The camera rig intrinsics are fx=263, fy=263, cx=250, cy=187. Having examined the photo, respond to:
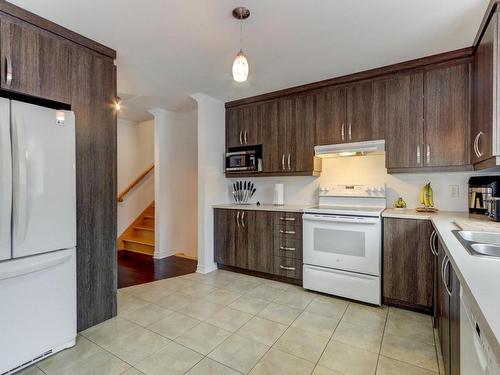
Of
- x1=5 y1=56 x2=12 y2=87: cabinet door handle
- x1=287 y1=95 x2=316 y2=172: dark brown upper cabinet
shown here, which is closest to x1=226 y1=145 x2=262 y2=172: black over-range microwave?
x1=287 y1=95 x2=316 y2=172: dark brown upper cabinet

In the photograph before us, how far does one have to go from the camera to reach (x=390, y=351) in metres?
1.85

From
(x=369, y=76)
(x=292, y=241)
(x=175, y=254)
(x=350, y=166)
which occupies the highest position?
(x=369, y=76)

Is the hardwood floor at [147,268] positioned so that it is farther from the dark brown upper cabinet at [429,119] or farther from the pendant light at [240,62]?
the dark brown upper cabinet at [429,119]

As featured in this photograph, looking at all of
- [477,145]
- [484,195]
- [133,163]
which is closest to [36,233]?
[477,145]

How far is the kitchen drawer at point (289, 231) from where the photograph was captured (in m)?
3.03

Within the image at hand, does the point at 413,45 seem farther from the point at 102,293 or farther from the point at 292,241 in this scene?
the point at 102,293

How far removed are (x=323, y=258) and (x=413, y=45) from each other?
2147 millimetres

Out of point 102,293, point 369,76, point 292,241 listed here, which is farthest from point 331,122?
point 102,293

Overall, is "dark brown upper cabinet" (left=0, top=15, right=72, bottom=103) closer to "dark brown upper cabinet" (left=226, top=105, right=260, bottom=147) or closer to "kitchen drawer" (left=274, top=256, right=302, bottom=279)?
"dark brown upper cabinet" (left=226, top=105, right=260, bottom=147)

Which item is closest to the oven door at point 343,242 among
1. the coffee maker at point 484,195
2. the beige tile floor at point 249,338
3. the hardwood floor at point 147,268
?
the beige tile floor at point 249,338

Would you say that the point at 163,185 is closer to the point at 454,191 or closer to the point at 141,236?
the point at 141,236

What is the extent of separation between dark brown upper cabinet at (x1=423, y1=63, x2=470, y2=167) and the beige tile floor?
149cm

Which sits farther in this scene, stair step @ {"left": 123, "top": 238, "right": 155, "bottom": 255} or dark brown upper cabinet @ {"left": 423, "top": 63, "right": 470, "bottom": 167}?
stair step @ {"left": 123, "top": 238, "right": 155, "bottom": 255}

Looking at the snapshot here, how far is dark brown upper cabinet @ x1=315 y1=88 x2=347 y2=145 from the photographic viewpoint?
299cm
